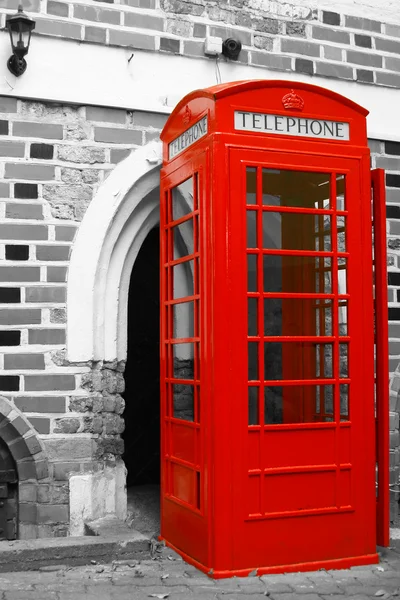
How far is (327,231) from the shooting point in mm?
4785

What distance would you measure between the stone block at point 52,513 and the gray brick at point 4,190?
1.95 metres

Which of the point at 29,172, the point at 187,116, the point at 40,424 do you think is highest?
the point at 187,116

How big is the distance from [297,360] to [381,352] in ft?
2.09

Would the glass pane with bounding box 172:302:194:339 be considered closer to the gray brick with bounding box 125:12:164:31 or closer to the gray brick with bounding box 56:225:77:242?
the gray brick with bounding box 56:225:77:242

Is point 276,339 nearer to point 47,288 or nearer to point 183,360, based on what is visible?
point 183,360

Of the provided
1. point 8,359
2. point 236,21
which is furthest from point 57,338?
point 236,21

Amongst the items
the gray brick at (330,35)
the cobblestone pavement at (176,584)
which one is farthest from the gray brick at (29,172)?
the cobblestone pavement at (176,584)

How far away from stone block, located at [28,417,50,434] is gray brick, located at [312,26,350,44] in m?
3.32

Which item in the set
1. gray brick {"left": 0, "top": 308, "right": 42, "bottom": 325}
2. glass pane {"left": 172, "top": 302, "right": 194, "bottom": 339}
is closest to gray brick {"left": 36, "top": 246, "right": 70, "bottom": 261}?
gray brick {"left": 0, "top": 308, "right": 42, "bottom": 325}

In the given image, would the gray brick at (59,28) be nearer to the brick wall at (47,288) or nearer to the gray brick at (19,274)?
the brick wall at (47,288)

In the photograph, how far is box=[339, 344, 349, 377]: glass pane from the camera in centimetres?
473

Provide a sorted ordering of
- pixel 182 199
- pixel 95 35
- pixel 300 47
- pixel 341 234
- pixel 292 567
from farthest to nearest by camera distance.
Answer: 1. pixel 300 47
2. pixel 95 35
3. pixel 182 199
4. pixel 341 234
5. pixel 292 567

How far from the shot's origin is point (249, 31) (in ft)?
19.2

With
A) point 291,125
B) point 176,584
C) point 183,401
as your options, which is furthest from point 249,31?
point 176,584
